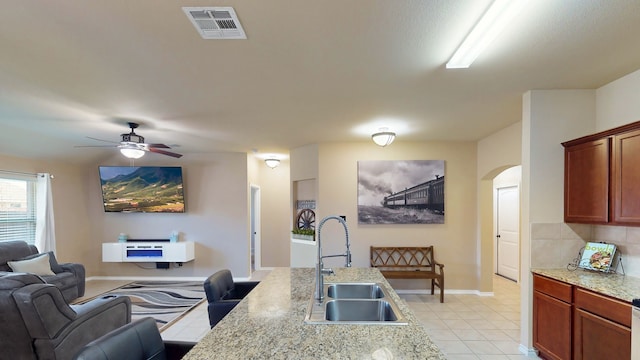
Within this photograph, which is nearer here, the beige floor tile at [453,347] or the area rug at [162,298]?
the beige floor tile at [453,347]

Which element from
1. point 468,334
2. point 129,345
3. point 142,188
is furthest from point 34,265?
point 468,334

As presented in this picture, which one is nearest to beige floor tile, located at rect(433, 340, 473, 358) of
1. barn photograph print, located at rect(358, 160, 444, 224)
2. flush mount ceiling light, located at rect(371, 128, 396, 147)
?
barn photograph print, located at rect(358, 160, 444, 224)

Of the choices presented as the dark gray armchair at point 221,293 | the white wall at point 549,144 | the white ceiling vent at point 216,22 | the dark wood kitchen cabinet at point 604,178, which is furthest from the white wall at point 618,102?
the dark gray armchair at point 221,293

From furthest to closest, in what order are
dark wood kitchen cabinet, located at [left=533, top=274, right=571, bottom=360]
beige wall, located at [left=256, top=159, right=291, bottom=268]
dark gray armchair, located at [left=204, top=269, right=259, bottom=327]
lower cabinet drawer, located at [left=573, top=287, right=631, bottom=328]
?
beige wall, located at [left=256, top=159, right=291, bottom=268] → dark wood kitchen cabinet, located at [left=533, top=274, right=571, bottom=360] → dark gray armchair, located at [left=204, top=269, right=259, bottom=327] → lower cabinet drawer, located at [left=573, top=287, right=631, bottom=328]

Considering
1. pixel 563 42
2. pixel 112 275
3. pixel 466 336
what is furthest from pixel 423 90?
pixel 112 275

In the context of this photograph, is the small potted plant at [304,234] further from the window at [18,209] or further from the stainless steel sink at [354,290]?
the window at [18,209]

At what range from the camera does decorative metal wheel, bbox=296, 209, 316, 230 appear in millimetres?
5750

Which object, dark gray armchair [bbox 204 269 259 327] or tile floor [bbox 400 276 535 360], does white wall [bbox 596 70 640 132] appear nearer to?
tile floor [bbox 400 276 535 360]

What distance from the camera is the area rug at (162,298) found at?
417 centimetres

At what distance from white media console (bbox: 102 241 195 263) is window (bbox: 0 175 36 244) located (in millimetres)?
1152

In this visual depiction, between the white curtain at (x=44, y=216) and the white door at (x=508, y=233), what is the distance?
28.0 ft

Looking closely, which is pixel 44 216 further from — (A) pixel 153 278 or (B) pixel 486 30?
(B) pixel 486 30

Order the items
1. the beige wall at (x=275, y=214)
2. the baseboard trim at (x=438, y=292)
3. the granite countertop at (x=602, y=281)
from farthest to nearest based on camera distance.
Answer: the beige wall at (x=275, y=214)
the baseboard trim at (x=438, y=292)
the granite countertop at (x=602, y=281)

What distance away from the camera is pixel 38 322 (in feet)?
7.73
